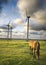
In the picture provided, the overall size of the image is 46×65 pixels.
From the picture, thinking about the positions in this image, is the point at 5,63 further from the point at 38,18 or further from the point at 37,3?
the point at 37,3

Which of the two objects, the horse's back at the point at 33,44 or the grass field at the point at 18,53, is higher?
the horse's back at the point at 33,44

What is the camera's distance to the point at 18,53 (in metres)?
2.44

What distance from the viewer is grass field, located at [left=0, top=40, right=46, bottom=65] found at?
2377 mm

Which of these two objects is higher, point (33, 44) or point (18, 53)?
point (33, 44)

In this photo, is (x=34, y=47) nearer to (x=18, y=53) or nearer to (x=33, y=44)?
(x=33, y=44)

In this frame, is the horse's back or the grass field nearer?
the grass field

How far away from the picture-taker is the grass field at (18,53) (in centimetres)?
238

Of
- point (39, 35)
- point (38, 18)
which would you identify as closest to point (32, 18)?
point (38, 18)

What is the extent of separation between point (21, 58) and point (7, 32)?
44cm

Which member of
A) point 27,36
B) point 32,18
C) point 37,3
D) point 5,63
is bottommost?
point 5,63

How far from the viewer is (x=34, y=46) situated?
2.50m

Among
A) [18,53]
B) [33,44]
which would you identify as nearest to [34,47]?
[33,44]

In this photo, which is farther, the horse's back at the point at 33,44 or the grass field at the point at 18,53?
the horse's back at the point at 33,44

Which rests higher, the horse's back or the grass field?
the horse's back
